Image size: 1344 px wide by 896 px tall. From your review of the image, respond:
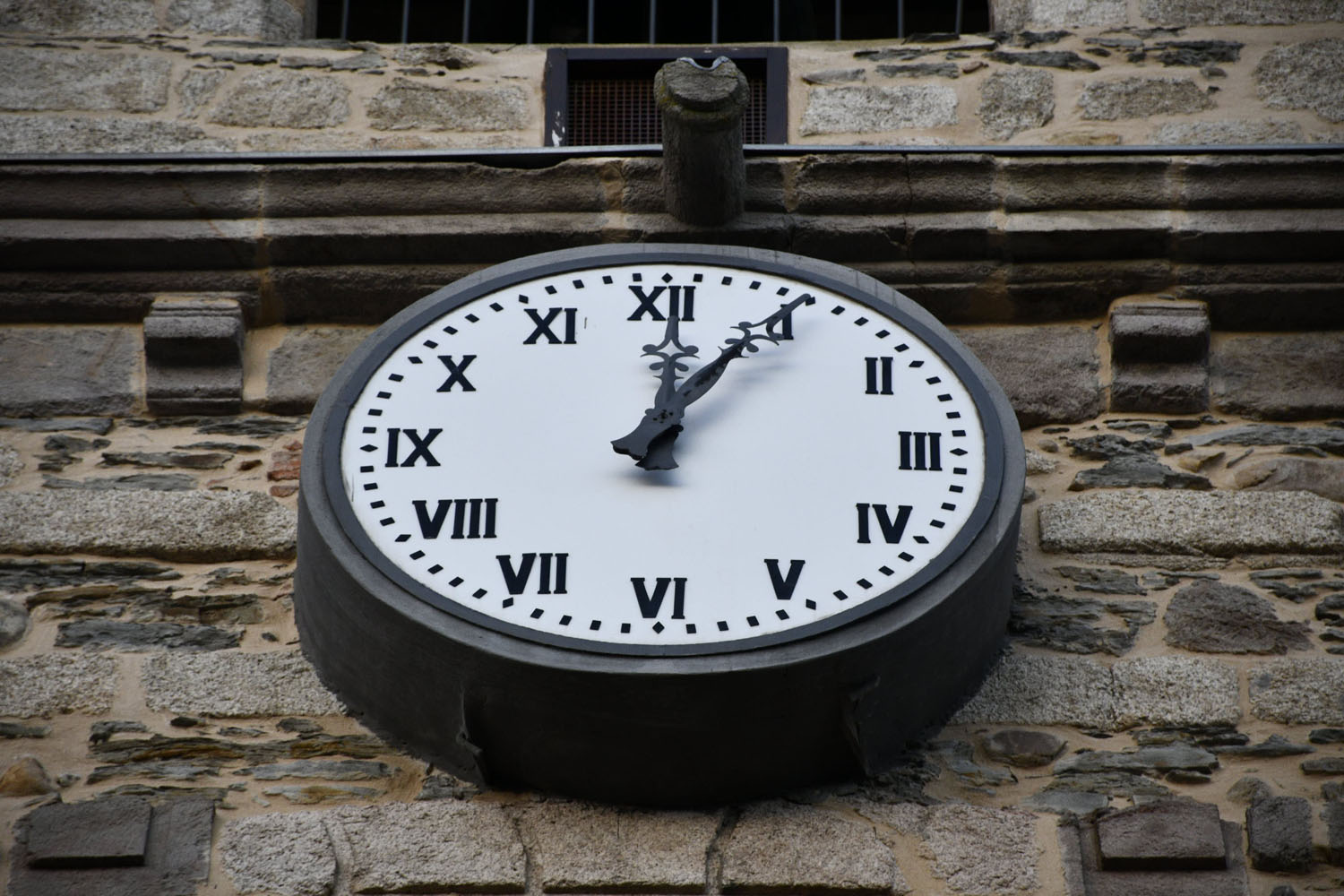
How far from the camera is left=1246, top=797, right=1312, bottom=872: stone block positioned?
11.1 feet

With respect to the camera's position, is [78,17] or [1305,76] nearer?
[1305,76]

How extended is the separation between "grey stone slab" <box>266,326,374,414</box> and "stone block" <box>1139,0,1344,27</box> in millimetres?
1972

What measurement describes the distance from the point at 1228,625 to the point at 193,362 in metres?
2.01

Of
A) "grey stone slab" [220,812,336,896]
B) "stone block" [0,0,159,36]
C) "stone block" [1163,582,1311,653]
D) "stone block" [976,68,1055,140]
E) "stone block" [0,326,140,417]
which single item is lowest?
"grey stone slab" [220,812,336,896]

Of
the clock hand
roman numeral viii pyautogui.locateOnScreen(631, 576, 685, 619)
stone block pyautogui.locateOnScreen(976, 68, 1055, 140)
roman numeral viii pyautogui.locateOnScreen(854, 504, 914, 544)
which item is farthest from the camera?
stone block pyautogui.locateOnScreen(976, 68, 1055, 140)

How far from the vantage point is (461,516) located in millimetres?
3639

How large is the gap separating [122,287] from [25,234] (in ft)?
0.71

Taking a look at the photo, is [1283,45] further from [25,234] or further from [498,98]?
[25,234]

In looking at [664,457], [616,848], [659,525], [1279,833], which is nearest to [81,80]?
[664,457]

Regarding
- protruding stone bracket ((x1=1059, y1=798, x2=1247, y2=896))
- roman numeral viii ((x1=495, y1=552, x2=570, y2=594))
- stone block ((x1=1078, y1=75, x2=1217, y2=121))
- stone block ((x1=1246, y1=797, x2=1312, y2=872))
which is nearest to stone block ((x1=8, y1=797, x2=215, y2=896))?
roman numeral viii ((x1=495, y1=552, x2=570, y2=594))

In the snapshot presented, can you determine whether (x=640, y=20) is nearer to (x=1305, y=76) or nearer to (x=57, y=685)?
(x=1305, y=76)

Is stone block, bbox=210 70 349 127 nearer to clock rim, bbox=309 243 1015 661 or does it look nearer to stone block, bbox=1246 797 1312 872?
clock rim, bbox=309 243 1015 661

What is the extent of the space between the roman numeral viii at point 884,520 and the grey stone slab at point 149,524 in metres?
1.07

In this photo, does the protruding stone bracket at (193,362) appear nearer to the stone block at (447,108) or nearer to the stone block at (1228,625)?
the stone block at (447,108)
